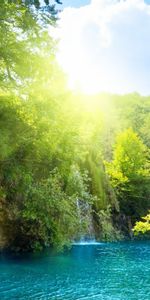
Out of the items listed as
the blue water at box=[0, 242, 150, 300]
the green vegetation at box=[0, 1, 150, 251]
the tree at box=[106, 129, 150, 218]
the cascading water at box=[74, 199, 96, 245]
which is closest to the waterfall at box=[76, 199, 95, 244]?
the cascading water at box=[74, 199, 96, 245]

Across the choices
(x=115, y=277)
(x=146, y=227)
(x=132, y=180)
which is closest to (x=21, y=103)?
(x=146, y=227)

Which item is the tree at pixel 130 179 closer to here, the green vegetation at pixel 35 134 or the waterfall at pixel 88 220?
the waterfall at pixel 88 220

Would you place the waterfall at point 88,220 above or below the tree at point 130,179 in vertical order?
below

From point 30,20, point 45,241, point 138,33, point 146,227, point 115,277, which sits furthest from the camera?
point 45,241

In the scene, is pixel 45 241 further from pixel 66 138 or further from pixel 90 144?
pixel 90 144

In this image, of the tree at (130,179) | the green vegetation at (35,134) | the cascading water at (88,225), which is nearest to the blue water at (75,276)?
the green vegetation at (35,134)

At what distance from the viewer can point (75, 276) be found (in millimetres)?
13273

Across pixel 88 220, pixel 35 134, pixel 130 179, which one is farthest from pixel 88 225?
pixel 35 134

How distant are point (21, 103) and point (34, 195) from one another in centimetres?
525

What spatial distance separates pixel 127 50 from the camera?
474 cm

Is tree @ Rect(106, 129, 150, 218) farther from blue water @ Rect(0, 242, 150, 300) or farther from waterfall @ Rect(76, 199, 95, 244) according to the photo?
blue water @ Rect(0, 242, 150, 300)

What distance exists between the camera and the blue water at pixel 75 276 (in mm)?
10523

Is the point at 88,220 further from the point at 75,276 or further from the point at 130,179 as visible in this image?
the point at 75,276

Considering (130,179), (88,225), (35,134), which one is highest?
(130,179)
